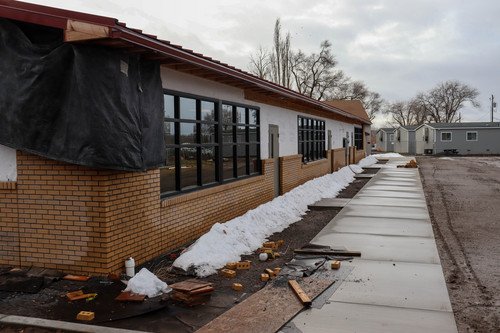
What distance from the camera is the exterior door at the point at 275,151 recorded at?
44.0 ft

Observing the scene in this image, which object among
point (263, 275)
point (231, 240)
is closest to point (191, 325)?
point (263, 275)

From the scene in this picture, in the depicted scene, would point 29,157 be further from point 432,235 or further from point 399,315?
point 432,235

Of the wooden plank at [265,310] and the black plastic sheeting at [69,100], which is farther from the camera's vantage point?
the black plastic sheeting at [69,100]

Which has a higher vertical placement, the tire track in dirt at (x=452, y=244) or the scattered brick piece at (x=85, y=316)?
the scattered brick piece at (x=85, y=316)

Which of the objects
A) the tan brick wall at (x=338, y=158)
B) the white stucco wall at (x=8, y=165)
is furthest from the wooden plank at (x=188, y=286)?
the tan brick wall at (x=338, y=158)

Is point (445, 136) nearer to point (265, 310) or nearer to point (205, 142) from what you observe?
point (205, 142)

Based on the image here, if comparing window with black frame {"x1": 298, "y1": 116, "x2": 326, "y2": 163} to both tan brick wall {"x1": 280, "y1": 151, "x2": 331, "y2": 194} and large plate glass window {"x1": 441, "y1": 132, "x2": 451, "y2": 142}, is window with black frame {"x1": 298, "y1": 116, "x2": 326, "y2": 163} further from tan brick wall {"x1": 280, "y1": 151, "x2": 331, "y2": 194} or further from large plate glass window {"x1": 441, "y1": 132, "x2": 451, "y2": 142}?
large plate glass window {"x1": 441, "y1": 132, "x2": 451, "y2": 142}

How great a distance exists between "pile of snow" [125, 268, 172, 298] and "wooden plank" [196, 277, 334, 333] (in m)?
1.11

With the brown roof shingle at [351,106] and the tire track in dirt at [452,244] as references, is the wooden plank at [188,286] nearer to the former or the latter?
the tire track in dirt at [452,244]

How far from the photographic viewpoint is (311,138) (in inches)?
749

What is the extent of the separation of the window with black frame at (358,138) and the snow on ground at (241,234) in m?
21.8

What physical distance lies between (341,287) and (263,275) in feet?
3.66

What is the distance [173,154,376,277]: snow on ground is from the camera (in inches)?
263

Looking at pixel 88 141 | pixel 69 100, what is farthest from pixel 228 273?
pixel 69 100
